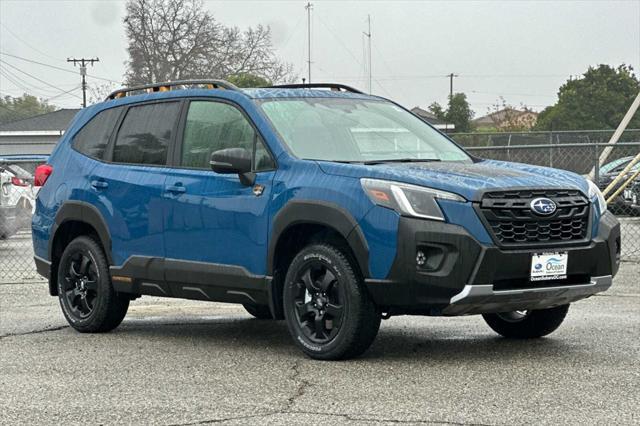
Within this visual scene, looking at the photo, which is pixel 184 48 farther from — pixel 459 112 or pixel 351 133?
pixel 351 133

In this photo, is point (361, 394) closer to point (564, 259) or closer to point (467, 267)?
point (467, 267)

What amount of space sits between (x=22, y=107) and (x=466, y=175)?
125 meters

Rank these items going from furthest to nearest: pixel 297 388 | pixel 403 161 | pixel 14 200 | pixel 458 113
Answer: pixel 458 113, pixel 14 200, pixel 403 161, pixel 297 388

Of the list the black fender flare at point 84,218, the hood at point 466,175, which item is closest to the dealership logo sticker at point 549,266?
the hood at point 466,175

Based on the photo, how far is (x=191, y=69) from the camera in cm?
7712

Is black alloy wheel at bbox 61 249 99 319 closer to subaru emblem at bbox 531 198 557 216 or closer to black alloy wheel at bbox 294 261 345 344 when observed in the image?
black alloy wheel at bbox 294 261 345 344

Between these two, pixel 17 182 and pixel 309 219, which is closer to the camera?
pixel 309 219

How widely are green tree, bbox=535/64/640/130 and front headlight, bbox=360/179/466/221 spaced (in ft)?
185

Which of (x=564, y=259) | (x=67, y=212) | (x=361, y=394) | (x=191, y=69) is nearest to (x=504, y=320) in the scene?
(x=564, y=259)

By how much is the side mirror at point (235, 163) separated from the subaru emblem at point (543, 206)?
5.93ft

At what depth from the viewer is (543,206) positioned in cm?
665

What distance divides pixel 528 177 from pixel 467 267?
79 centimetres

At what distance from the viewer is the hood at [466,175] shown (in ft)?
21.6

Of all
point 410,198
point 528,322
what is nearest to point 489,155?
point 528,322
